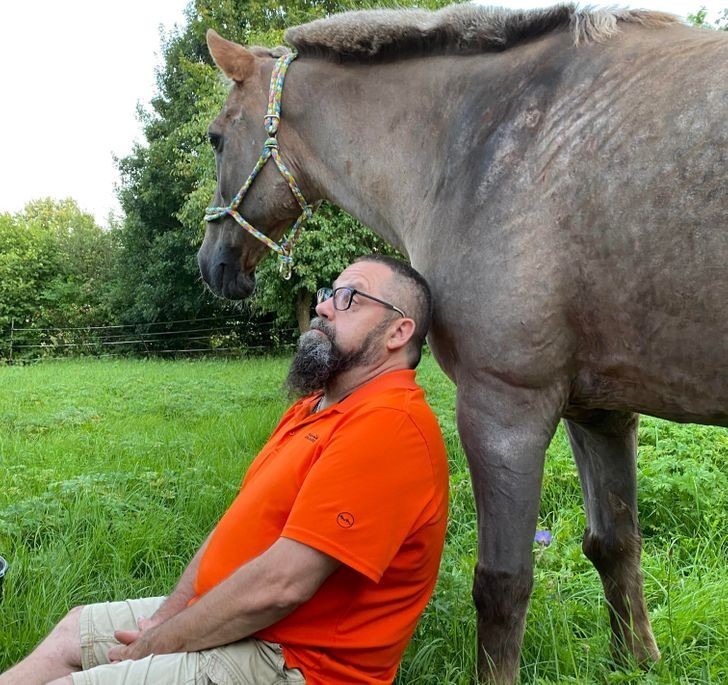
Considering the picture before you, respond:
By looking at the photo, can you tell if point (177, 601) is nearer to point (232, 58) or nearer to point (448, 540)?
Result: point (448, 540)

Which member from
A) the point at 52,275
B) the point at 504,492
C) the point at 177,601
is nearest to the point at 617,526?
the point at 504,492

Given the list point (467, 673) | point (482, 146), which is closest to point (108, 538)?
point (467, 673)

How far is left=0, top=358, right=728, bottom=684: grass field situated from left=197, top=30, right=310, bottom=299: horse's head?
1040 millimetres

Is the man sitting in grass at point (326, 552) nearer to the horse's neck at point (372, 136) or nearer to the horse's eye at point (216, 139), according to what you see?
the horse's neck at point (372, 136)

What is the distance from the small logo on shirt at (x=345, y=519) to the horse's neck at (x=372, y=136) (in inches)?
45.4

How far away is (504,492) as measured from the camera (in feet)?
6.39

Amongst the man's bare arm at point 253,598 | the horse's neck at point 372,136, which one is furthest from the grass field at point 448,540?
the horse's neck at point 372,136

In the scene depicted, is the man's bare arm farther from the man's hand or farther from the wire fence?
the wire fence

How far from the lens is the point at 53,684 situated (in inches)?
67.5

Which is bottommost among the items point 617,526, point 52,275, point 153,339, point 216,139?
point 153,339

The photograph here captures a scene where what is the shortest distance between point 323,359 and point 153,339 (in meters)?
20.3

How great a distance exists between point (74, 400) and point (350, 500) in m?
7.89

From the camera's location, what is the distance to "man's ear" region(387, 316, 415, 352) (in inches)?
78.9

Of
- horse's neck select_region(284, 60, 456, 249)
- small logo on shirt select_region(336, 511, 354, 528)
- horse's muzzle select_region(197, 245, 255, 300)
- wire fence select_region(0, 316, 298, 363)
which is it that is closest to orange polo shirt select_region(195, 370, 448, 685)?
small logo on shirt select_region(336, 511, 354, 528)
